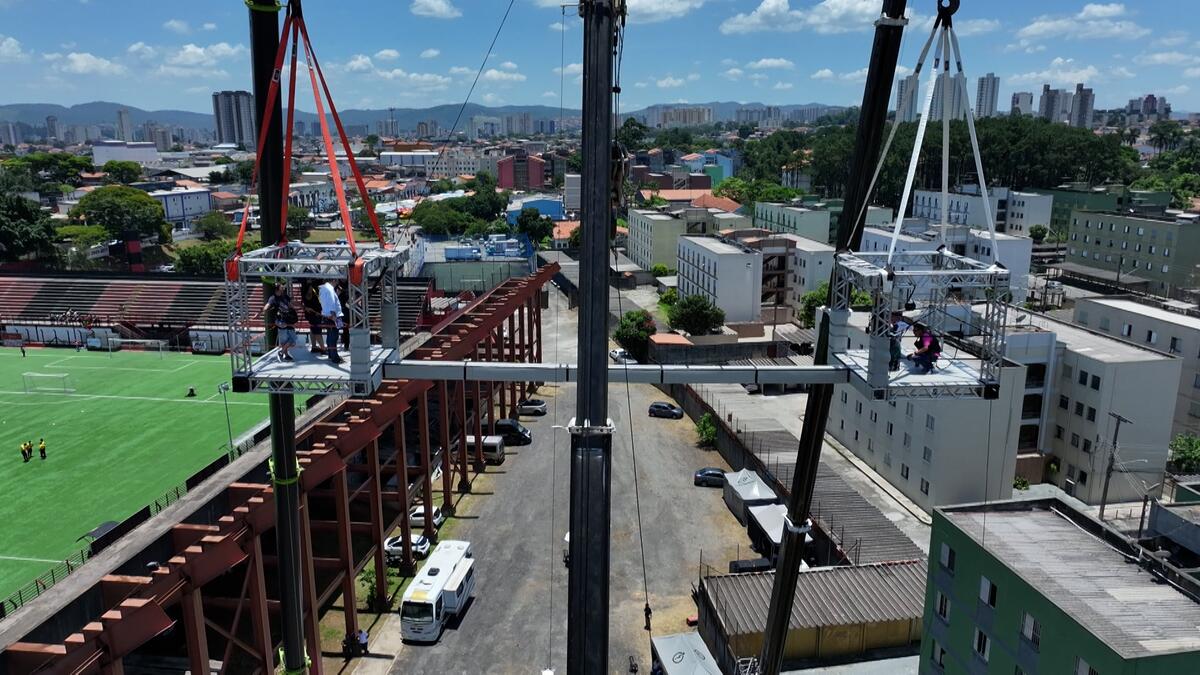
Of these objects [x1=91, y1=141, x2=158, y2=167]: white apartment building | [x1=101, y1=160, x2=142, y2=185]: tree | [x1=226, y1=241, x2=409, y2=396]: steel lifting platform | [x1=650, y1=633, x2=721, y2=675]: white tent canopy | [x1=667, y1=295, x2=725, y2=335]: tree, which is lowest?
[x1=650, y1=633, x2=721, y2=675]: white tent canopy

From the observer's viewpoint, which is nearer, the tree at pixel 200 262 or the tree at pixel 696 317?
the tree at pixel 696 317

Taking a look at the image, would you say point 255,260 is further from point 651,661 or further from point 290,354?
point 651,661

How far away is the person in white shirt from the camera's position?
764 cm

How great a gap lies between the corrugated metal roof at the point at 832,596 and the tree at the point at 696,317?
22.7m

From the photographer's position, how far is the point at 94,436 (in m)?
25.3

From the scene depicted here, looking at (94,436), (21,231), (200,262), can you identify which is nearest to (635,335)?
(94,436)

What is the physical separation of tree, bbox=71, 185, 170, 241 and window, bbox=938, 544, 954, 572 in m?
78.0

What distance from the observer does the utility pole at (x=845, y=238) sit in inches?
288

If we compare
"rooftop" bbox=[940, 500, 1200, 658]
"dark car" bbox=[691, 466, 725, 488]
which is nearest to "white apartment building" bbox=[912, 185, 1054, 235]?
"dark car" bbox=[691, 466, 725, 488]

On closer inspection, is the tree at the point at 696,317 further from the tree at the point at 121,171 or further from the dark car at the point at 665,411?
the tree at the point at 121,171

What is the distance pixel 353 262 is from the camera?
7.00 meters

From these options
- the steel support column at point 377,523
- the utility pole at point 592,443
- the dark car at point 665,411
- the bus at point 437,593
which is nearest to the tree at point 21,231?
the dark car at point 665,411

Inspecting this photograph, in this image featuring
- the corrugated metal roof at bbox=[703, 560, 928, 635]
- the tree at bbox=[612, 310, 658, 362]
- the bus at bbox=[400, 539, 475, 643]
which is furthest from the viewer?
the tree at bbox=[612, 310, 658, 362]

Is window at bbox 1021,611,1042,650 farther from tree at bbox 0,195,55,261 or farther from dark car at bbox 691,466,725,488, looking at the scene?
tree at bbox 0,195,55,261
